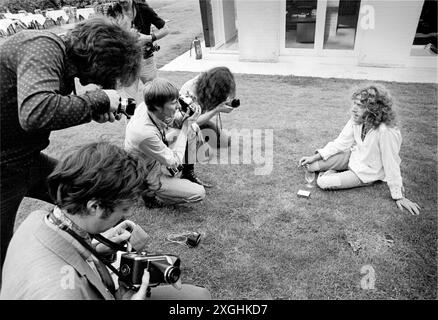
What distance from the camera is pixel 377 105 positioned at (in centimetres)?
304

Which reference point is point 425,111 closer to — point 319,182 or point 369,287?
point 319,182

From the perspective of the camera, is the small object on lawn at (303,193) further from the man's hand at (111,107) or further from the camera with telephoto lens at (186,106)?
the man's hand at (111,107)

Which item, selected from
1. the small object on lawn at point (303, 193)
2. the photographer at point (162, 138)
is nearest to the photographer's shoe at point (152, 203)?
the photographer at point (162, 138)

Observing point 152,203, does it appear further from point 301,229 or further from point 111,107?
point 111,107

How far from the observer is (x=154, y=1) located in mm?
22547

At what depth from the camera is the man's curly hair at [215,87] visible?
343 cm

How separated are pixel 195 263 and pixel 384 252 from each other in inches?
63.3

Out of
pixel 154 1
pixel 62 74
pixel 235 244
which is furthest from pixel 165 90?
pixel 154 1

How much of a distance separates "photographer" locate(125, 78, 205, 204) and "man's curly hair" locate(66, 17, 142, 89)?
0.90 metres

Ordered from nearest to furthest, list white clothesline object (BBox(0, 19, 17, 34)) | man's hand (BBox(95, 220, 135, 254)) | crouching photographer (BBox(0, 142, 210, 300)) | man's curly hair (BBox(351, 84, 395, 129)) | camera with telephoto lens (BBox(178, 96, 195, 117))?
crouching photographer (BBox(0, 142, 210, 300)) → man's hand (BBox(95, 220, 135, 254)) → man's curly hair (BBox(351, 84, 395, 129)) → camera with telephoto lens (BBox(178, 96, 195, 117)) → white clothesline object (BBox(0, 19, 17, 34))

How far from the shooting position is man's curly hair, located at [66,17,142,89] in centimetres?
168

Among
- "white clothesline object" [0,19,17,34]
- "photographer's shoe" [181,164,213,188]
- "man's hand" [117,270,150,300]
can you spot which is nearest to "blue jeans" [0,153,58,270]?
"man's hand" [117,270,150,300]

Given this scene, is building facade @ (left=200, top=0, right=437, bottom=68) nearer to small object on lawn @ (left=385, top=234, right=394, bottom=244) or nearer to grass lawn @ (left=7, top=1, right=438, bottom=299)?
grass lawn @ (left=7, top=1, right=438, bottom=299)

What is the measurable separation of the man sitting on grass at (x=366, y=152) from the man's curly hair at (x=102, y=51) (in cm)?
234
